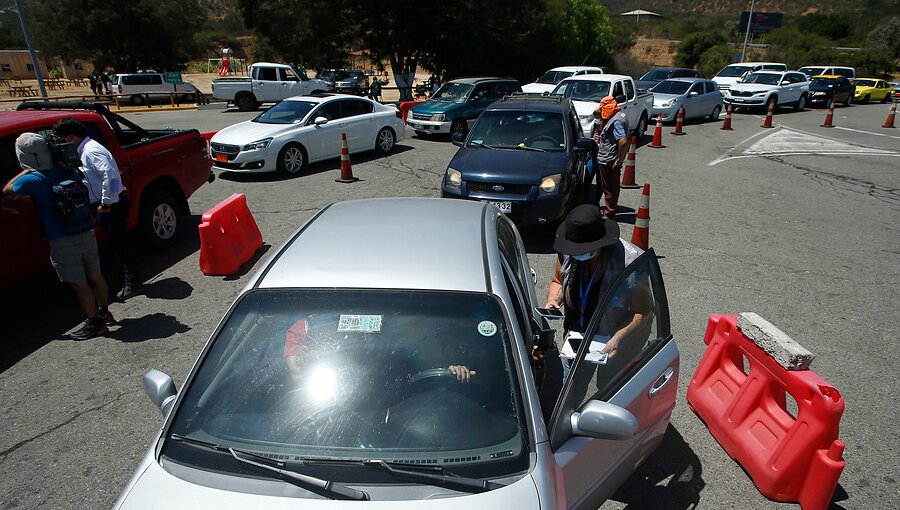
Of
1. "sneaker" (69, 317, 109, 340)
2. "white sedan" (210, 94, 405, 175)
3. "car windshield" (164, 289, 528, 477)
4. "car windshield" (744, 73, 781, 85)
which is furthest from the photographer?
"car windshield" (744, 73, 781, 85)

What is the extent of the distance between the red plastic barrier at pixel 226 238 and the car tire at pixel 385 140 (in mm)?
7039

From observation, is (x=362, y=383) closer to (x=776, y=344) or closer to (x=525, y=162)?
(x=776, y=344)

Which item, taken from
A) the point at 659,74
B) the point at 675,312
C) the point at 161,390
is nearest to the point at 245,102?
the point at 659,74

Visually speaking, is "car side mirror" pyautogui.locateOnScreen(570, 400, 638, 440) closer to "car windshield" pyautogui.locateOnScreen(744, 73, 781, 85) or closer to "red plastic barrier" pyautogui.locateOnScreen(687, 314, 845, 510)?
Answer: "red plastic barrier" pyautogui.locateOnScreen(687, 314, 845, 510)

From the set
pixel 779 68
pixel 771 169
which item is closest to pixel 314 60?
pixel 779 68

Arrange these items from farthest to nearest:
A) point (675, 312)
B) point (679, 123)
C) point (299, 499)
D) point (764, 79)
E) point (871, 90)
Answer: point (871, 90) → point (764, 79) → point (679, 123) → point (675, 312) → point (299, 499)

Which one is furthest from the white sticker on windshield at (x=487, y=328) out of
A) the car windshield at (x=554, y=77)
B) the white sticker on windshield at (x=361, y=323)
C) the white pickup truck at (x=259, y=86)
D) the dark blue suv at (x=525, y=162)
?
the white pickup truck at (x=259, y=86)

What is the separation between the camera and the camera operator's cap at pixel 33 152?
16.0ft

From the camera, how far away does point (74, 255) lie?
200 inches

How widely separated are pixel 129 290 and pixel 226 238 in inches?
46.5

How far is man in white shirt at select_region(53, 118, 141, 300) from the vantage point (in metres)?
5.48

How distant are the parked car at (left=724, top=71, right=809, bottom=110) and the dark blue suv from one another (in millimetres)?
17525

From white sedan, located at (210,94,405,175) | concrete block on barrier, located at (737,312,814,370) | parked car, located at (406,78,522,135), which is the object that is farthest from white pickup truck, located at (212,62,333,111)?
concrete block on barrier, located at (737,312,814,370)

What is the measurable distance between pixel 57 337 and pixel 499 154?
19.0ft
